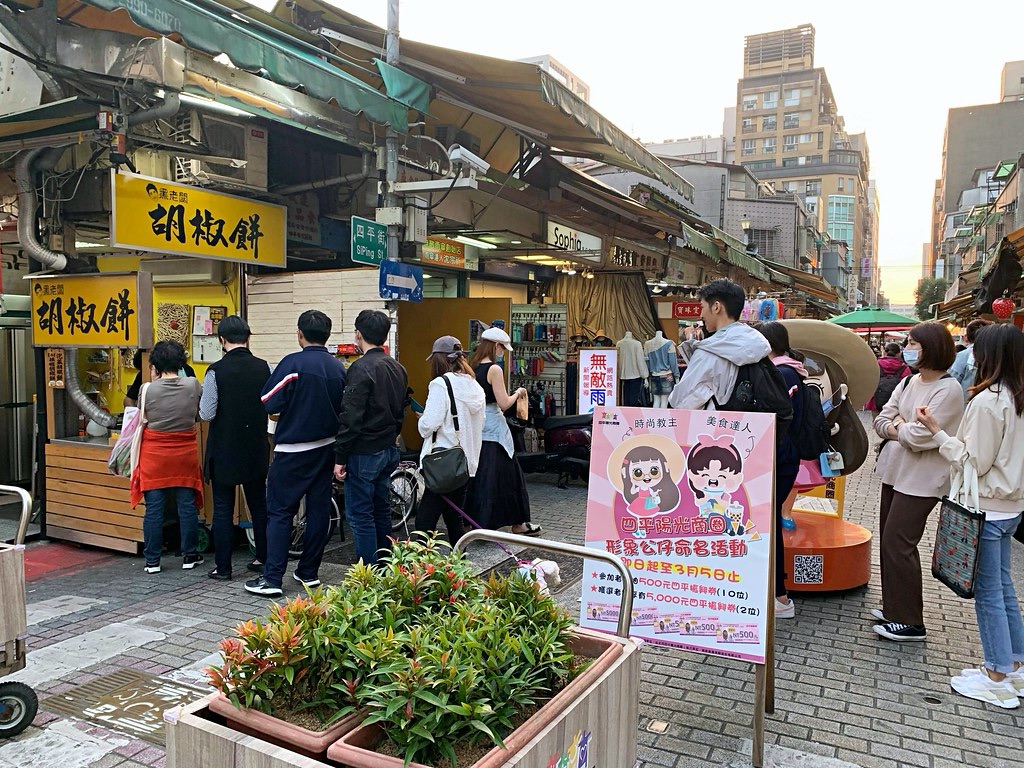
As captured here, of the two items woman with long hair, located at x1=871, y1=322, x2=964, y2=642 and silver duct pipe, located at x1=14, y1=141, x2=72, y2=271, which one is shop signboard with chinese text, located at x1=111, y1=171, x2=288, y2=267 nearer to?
silver duct pipe, located at x1=14, y1=141, x2=72, y2=271

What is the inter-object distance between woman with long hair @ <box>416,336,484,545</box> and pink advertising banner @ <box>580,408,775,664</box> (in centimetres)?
239

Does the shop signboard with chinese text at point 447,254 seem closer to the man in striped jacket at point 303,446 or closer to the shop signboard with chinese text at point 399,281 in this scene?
the shop signboard with chinese text at point 399,281

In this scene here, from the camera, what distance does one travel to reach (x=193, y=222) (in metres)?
5.97

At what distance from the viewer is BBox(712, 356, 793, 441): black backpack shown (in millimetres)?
3939

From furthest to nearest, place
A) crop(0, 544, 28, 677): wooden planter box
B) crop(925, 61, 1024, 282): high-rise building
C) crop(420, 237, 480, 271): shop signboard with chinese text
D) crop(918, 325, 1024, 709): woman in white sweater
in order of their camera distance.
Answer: crop(925, 61, 1024, 282): high-rise building, crop(420, 237, 480, 271): shop signboard with chinese text, crop(918, 325, 1024, 709): woman in white sweater, crop(0, 544, 28, 677): wooden planter box

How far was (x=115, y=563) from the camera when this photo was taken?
20.0 feet

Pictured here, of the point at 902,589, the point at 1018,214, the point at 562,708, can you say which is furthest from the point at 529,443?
the point at 1018,214

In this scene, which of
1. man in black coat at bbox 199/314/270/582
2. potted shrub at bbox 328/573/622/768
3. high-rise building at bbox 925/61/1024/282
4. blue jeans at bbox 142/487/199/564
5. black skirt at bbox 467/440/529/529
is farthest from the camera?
high-rise building at bbox 925/61/1024/282

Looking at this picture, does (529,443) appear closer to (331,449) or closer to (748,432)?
(331,449)

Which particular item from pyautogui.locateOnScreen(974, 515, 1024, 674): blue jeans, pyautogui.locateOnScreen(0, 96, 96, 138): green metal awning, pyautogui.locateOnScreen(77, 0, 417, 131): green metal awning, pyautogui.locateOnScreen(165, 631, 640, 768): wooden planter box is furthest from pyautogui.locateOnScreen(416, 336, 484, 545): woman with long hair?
pyautogui.locateOnScreen(165, 631, 640, 768): wooden planter box

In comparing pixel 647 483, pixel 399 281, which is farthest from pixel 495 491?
pixel 647 483

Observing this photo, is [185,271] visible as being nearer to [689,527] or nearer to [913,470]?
[689,527]

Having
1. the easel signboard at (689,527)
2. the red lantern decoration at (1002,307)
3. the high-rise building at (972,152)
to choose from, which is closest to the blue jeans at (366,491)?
the easel signboard at (689,527)

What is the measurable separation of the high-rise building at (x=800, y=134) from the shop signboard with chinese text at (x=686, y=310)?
256ft
